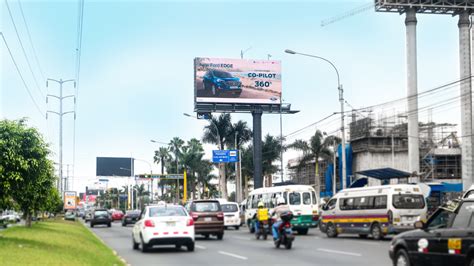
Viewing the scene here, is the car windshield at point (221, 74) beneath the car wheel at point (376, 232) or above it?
above

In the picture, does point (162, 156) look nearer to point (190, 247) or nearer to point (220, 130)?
point (220, 130)

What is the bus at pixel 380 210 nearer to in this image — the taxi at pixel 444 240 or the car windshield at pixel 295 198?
the car windshield at pixel 295 198

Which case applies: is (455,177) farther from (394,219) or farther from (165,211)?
(165,211)

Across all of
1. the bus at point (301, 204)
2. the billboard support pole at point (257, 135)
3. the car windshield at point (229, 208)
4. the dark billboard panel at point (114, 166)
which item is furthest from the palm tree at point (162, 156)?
the bus at point (301, 204)

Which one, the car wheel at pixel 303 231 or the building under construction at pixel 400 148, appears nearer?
the car wheel at pixel 303 231

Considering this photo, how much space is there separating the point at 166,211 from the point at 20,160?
5.21m

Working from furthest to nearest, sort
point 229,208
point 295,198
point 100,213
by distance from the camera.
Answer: point 100,213 < point 229,208 < point 295,198

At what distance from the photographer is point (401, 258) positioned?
12734 mm

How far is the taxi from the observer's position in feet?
35.0

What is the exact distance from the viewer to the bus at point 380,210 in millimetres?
27312

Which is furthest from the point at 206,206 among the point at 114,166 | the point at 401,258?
the point at 114,166

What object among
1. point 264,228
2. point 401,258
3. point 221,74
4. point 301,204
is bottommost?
point 264,228

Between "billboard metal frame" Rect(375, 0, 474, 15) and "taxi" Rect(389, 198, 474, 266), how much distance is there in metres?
48.9

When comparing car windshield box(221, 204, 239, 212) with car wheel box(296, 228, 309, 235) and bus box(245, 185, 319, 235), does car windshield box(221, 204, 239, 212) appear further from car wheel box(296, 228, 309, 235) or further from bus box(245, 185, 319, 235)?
car wheel box(296, 228, 309, 235)
